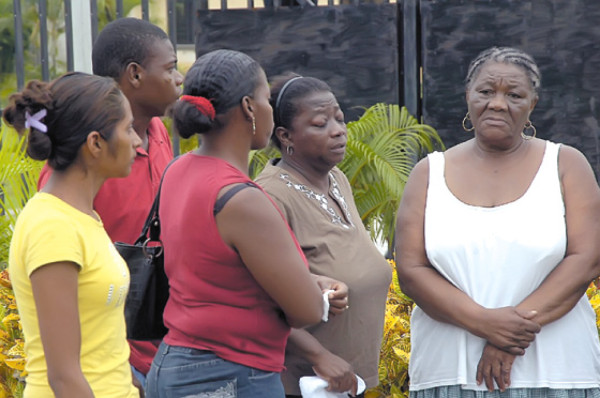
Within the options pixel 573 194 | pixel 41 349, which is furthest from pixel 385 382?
pixel 41 349

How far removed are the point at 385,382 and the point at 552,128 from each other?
7.53 ft

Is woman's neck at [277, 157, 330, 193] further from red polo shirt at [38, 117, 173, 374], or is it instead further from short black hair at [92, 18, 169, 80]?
short black hair at [92, 18, 169, 80]

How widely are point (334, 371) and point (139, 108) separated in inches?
43.9

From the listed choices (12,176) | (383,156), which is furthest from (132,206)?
(383,156)

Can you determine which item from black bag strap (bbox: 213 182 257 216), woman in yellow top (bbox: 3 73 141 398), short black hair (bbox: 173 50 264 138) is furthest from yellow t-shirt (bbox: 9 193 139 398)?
short black hair (bbox: 173 50 264 138)

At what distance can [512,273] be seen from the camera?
10.7 ft

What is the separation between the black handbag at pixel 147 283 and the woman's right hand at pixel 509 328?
3.58 ft

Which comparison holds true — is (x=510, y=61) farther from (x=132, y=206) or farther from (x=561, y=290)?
(x=132, y=206)

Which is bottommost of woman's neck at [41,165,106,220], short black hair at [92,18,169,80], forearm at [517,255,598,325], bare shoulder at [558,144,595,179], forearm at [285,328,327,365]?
forearm at [285,328,327,365]

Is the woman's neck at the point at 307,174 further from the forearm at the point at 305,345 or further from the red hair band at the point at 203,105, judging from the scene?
the red hair band at the point at 203,105

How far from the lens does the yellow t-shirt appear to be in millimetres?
2365

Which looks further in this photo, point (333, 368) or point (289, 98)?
point (289, 98)

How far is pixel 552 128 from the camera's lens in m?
5.88

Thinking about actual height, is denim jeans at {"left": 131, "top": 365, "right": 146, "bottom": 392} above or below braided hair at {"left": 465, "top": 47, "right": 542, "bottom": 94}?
below
